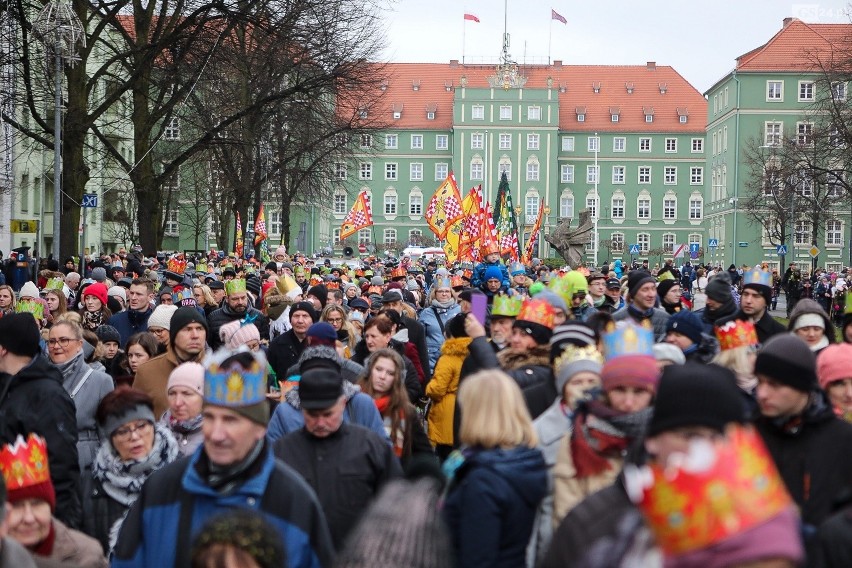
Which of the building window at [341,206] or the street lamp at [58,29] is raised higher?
the building window at [341,206]

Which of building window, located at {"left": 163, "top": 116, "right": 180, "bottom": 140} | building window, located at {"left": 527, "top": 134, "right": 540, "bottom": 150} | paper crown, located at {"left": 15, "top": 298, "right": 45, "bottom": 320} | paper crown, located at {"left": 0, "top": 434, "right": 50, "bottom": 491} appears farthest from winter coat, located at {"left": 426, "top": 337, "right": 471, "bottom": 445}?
building window, located at {"left": 527, "top": 134, "right": 540, "bottom": 150}

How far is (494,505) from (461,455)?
11.3 inches

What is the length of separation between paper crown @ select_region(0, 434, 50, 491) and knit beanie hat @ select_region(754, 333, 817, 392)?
2704 millimetres

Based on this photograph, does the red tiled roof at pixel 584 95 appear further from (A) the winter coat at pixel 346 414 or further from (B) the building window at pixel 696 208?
(A) the winter coat at pixel 346 414

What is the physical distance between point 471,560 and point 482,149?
10662 cm

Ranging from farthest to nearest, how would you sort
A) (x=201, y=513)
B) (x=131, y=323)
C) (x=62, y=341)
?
1. (x=131, y=323)
2. (x=62, y=341)
3. (x=201, y=513)

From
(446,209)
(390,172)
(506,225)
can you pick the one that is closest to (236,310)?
(446,209)

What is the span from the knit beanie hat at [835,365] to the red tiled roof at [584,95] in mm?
107004

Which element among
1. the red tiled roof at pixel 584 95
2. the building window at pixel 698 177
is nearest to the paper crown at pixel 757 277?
the red tiled roof at pixel 584 95

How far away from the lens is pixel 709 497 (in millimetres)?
2199

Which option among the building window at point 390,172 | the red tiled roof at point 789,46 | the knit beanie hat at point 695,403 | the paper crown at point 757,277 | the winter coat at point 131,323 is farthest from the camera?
the building window at point 390,172

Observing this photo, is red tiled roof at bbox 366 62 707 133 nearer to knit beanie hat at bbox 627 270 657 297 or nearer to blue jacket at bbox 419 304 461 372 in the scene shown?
blue jacket at bbox 419 304 461 372

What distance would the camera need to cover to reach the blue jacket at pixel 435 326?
522 inches

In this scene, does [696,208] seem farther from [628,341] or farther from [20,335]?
[628,341]
